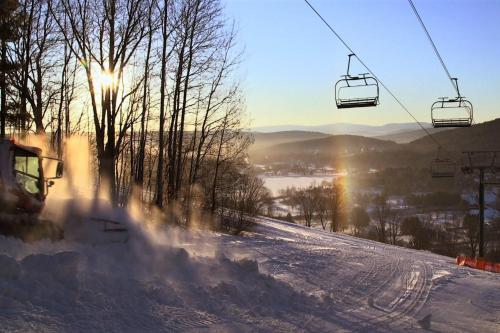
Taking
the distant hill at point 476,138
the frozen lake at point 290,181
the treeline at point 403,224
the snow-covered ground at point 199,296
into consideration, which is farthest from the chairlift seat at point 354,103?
the frozen lake at point 290,181

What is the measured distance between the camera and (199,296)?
8789mm

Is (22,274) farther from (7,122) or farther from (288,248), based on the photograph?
(7,122)

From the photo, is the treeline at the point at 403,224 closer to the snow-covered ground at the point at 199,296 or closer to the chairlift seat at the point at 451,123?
the chairlift seat at the point at 451,123

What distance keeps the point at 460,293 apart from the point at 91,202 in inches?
397

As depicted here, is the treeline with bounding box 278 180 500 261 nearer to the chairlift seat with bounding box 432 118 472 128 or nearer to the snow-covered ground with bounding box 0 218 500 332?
the chairlift seat with bounding box 432 118 472 128

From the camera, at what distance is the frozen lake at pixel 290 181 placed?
490 feet

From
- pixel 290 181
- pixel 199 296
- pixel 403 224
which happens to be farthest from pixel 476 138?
pixel 199 296

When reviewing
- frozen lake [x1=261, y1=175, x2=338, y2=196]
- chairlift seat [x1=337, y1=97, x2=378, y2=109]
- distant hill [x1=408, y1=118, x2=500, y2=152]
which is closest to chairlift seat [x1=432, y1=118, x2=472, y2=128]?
chairlift seat [x1=337, y1=97, x2=378, y2=109]

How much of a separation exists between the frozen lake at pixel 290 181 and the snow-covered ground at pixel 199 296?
126854 mm

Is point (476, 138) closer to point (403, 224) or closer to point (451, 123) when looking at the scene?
point (403, 224)

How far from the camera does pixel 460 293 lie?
513 inches

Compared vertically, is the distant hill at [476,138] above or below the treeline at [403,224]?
above

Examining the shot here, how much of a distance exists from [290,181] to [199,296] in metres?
160

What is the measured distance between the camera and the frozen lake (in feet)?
490
